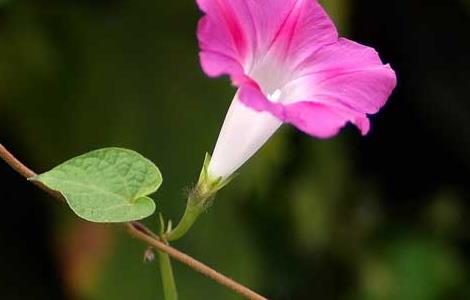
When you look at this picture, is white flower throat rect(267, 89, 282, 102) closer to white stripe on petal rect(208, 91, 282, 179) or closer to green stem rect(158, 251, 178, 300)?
white stripe on petal rect(208, 91, 282, 179)

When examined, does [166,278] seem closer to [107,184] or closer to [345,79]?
[107,184]

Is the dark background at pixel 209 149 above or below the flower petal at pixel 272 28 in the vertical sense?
below

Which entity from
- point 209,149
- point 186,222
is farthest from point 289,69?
point 209,149

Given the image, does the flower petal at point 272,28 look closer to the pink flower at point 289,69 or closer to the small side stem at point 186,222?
the pink flower at point 289,69

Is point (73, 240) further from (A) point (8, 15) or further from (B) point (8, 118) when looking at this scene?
(A) point (8, 15)

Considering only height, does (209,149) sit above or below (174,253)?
below

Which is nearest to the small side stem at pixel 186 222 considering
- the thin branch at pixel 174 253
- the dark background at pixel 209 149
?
the thin branch at pixel 174 253
